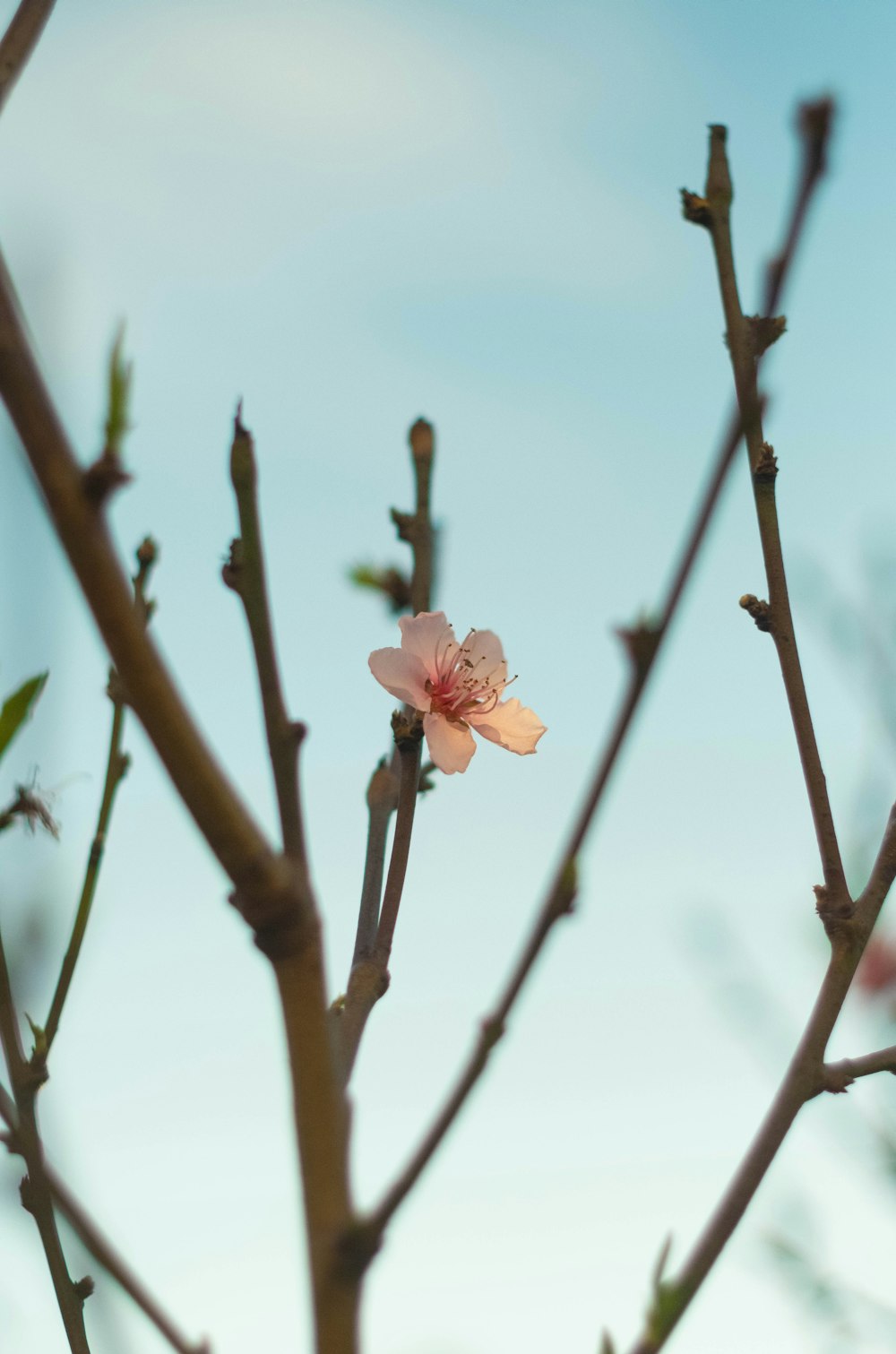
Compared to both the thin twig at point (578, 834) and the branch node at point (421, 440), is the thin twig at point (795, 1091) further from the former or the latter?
the branch node at point (421, 440)

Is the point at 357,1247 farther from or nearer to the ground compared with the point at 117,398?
nearer to the ground

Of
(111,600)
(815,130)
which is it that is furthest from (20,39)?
(815,130)

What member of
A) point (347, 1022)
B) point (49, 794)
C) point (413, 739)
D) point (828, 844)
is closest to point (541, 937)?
point (347, 1022)

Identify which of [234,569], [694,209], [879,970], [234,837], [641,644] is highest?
[694,209]

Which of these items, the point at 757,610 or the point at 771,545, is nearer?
the point at 771,545

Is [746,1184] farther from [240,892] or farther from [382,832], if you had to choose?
[382,832]

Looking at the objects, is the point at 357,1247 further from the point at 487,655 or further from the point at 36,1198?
the point at 487,655

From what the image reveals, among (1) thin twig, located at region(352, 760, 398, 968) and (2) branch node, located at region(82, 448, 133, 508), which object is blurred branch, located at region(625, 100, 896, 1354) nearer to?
(2) branch node, located at region(82, 448, 133, 508)
